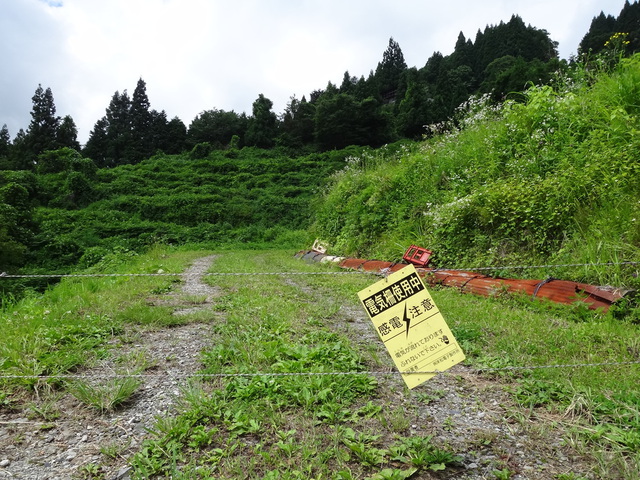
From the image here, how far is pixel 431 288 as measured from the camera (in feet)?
15.8

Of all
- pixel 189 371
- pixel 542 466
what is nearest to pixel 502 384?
pixel 542 466

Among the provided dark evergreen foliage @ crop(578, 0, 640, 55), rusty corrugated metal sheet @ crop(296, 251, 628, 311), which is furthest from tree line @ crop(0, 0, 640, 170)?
rusty corrugated metal sheet @ crop(296, 251, 628, 311)

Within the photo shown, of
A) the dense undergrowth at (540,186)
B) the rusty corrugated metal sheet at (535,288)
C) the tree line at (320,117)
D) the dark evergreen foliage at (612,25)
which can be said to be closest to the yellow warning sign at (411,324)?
the rusty corrugated metal sheet at (535,288)

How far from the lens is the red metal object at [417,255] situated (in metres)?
5.61

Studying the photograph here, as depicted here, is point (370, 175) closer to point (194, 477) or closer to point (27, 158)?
point (194, 477)

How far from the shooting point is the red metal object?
5.61 metres

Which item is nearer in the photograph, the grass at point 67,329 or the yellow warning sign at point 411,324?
the yellow warning sign at point 411,324

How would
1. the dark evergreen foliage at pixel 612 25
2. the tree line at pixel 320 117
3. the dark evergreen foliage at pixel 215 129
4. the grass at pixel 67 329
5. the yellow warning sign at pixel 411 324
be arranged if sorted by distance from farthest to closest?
the dark evergreen foliage at pixel 215 129 < the tree line at pixel 320 117 < the dark evergreen foliage at pixel 612 25 < the grass at pixel 67 329 < the yellow warning sign at pixel 411 324

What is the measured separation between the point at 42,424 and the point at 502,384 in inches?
98.2

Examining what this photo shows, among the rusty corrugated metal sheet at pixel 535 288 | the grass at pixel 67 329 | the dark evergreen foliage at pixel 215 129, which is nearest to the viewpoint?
the grass at pixel 67 329

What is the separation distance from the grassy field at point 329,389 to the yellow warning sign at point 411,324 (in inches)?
13.2

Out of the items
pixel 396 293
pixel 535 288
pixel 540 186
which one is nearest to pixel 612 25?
pixel 540 186

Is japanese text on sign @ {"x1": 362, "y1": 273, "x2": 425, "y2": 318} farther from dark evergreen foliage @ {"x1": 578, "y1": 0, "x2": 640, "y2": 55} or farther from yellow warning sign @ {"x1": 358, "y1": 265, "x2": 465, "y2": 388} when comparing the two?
dark evergreen foliage @ {"x1": 578, "y1": 0, "x2": 640, "y2": 55}

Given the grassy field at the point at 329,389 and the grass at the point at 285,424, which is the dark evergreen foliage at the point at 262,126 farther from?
the grass at the point at 285,424
